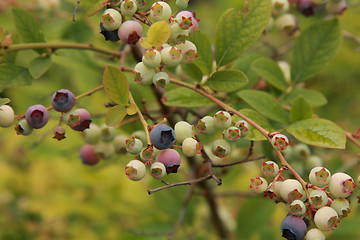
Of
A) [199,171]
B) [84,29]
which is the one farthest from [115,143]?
[84,29]

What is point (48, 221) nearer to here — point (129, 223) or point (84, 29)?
point (129, 223)

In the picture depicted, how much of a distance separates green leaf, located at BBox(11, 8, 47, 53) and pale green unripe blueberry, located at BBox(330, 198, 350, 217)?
67 centimetres

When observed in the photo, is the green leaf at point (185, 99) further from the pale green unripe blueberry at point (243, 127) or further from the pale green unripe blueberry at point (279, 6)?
the pale green unripe blueberry at point (279, 6)

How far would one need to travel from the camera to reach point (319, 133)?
718mm

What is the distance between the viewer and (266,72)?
91 centimetres

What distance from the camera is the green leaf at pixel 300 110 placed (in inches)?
31.2

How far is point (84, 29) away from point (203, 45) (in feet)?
1.95

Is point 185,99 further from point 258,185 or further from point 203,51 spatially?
point 258,185

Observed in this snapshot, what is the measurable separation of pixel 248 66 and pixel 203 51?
175 millimetres

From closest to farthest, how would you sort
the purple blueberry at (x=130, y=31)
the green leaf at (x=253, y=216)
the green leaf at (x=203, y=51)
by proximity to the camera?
1. the purple blueberry at (x=130, y=31)
2. the green leaf at (x=203, y=51)
3. the green leaf at (x=253, y=216)

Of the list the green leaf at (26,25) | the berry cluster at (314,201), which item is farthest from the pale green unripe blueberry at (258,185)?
the green leaf at (26,25)

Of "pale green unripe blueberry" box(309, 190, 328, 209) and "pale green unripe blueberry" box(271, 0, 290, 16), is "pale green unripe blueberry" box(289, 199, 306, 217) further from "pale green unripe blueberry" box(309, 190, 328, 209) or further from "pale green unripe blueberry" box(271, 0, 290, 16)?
"pale green unripe blueberry" box(271, 0, 290, 16)

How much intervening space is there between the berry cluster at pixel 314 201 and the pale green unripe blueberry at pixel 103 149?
0.42 meters

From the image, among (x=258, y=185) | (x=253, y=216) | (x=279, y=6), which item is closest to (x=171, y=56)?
(x=258, y=185)
